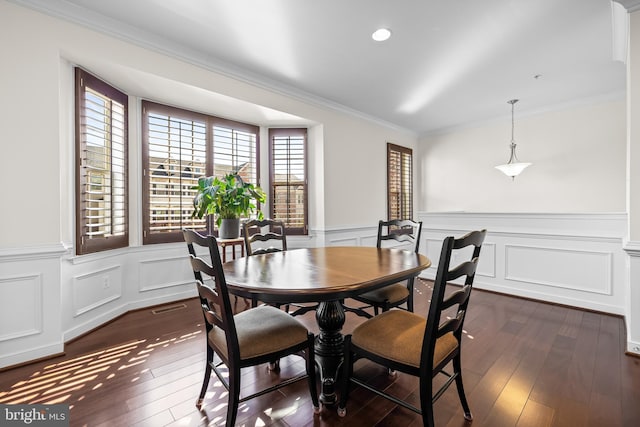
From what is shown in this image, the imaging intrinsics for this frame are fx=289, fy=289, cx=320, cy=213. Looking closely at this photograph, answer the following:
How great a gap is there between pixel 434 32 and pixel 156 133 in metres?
3.03

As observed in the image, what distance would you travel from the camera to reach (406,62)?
9.78 ft

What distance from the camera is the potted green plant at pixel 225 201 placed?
3.10 metres

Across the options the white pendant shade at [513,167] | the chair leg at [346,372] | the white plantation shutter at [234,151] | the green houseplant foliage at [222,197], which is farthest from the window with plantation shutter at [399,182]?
the chair leg at [346,372]

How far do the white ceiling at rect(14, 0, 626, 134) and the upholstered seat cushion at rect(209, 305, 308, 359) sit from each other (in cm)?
220

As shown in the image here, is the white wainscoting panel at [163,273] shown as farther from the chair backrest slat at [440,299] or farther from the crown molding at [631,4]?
the crown molding at [631,4]

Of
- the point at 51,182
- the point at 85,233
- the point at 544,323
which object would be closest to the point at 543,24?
the point at 544,323

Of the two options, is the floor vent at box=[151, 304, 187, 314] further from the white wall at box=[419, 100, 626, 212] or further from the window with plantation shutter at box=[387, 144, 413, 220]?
the white wall at box=[419, 100, 626, 212]

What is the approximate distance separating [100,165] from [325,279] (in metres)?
2.57

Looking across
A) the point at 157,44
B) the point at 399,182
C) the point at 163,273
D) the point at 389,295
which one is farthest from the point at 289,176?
the point at 389,295

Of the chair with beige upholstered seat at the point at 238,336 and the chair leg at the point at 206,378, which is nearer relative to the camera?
the chair with beige upholstered seat at the point at 238,336

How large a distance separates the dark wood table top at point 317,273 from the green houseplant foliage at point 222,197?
1160 mm

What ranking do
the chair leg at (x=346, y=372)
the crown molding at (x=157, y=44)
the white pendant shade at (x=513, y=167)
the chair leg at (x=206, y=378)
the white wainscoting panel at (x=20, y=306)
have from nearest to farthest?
the chair leg at (x=346, y=372)
the chair leg at (x=206, y=378)
the white wainscoting panel at (x=20, y=306)
the crown molding at (x=157, y=44)
the white pendant shade at (x=513, y=167)

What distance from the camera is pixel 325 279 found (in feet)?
4.90

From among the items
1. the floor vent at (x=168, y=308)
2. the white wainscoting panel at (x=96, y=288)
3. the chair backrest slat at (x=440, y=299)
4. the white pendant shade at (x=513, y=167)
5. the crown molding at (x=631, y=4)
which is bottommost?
the floor vent at (x=168, y=308)
